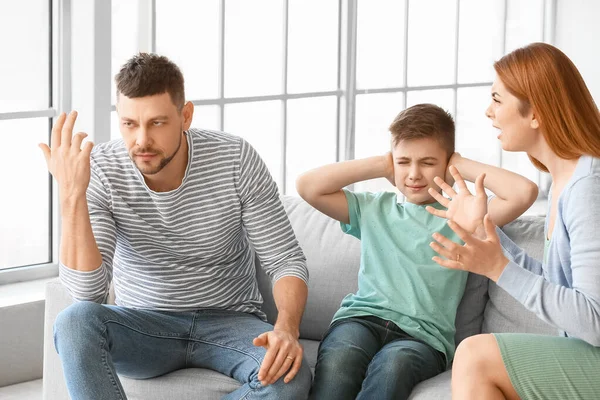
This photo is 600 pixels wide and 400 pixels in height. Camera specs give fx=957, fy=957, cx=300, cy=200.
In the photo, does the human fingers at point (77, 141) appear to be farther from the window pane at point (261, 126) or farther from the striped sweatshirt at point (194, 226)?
the window pane at point (261, 126)

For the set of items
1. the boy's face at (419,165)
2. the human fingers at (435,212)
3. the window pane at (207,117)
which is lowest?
the human fingers at (435,212)

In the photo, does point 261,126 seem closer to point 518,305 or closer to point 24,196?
point 24,196

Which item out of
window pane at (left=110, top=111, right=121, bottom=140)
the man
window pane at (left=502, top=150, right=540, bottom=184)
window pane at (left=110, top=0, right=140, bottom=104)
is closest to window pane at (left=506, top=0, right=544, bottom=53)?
window pane at (left=502, top=150, right=540, bottom=184)

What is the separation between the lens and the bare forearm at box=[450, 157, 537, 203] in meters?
2.71

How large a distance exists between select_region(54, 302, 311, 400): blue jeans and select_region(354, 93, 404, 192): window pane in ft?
7.91

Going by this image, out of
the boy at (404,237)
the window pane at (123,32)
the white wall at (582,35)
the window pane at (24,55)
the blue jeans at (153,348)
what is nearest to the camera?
the blue jeans at (153,348)

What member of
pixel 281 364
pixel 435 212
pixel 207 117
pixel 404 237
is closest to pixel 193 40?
pixel 207 117

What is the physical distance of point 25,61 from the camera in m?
3.62

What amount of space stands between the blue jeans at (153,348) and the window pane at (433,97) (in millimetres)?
2859

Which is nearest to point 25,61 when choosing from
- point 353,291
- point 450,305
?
point 353,291

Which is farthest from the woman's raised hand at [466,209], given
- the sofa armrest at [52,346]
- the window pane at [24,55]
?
the window pane at [24,55]

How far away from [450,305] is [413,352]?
0.24m

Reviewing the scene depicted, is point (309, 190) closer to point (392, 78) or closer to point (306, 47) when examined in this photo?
point (306, 47)

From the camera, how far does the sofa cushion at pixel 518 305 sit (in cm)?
272
